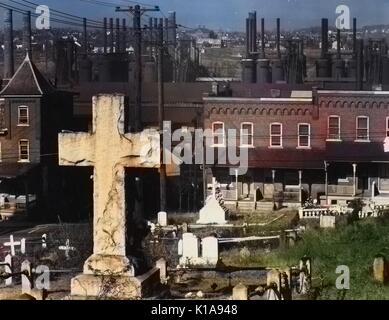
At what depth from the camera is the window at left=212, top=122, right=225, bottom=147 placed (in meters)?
5.86

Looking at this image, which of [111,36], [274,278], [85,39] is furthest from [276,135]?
[85,39]

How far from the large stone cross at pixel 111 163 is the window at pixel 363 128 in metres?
1.52

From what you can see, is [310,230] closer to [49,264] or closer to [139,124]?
[139,124]

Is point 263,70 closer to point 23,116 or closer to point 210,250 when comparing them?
point 210,250

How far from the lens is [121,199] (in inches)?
209

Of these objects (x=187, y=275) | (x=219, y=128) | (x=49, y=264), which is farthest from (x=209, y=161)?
Answer: (x=49, y=264)

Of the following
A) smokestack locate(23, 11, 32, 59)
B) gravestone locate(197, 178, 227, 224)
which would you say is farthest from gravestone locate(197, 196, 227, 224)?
smokestack locate(23, 11, 32, 59)

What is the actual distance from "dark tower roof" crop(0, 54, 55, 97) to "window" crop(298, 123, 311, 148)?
1.81m

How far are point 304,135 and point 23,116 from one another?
2.03 meters

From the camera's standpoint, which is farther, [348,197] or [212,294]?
[348,197]

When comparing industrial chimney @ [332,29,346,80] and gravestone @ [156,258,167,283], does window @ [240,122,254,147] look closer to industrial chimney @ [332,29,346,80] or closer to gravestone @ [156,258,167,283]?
industrial chimney @ [332,29,346,80]

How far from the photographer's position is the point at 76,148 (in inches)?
212
